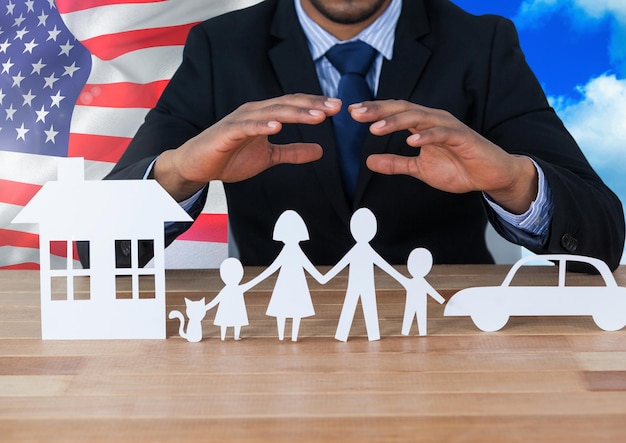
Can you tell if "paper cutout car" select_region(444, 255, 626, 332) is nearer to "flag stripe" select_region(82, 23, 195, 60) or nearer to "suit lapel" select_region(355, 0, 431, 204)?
"suit lapel" select_region(355, 0, 431, 204)

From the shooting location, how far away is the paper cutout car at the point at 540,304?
1.07 metres

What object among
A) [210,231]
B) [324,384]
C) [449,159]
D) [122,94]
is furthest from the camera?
[122,94]

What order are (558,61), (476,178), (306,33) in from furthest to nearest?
(558,61), (306,33), (476,178)

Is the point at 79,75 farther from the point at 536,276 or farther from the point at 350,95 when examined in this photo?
the point at 536,276

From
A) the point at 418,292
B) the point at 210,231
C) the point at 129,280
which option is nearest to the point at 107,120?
the point at 210,231

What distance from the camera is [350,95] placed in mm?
→ 1789

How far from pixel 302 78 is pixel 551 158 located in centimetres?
61

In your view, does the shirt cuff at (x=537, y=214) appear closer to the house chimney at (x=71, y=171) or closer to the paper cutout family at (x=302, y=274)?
the paper cutout family at (x=302, y=274)

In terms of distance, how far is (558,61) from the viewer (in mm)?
2914

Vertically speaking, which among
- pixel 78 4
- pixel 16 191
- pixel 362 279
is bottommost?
pixel 362 279

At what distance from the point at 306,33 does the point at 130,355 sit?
1148 millimetres

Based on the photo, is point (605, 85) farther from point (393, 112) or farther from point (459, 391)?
point (459, 391)

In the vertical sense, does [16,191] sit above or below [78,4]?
below

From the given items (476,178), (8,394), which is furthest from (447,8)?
(8,394)
